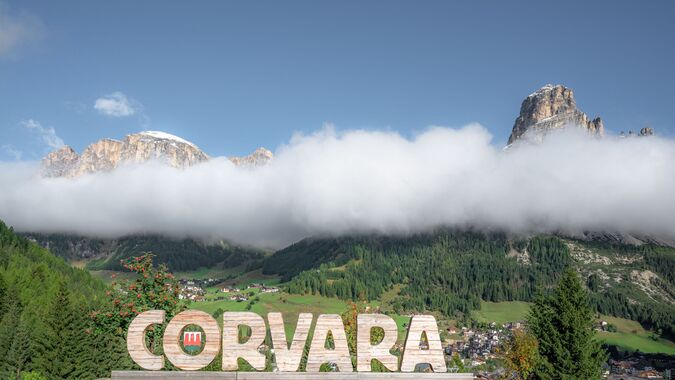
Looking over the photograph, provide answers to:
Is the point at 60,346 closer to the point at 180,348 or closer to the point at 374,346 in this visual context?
the point at 180,348

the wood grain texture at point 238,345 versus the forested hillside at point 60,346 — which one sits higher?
the wood grain texture at point 238,345

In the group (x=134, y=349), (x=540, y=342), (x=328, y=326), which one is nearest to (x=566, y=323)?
(x=540, y=342)

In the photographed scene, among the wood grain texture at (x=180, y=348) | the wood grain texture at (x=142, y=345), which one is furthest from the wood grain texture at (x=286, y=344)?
the wood grain texture at (x=142, y=345)

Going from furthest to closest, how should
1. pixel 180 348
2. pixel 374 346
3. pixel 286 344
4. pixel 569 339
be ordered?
pixel 569 339 → pixel 286 344 → pixel 374 346 → pixel 180 348

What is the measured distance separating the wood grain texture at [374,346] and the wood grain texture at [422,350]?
1024 millimetres

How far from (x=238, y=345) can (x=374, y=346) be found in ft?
35.1

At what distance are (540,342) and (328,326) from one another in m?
48.5

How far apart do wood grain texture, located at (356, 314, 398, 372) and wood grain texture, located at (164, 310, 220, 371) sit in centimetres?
1117

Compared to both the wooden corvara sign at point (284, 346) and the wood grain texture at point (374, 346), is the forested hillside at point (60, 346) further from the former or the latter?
the wood grain texture at point (374, 346)

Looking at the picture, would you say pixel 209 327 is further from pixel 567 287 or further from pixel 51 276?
pixel 51 276

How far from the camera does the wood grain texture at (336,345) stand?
41844 mm

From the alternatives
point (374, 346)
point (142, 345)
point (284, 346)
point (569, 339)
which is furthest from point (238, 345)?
point (569, 339)

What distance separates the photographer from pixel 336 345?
42156 mm

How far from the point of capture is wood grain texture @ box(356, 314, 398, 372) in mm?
41906
